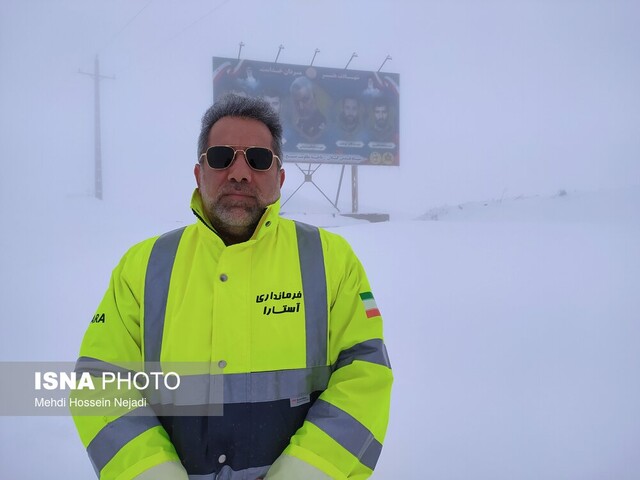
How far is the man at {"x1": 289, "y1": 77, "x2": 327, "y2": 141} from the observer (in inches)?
188

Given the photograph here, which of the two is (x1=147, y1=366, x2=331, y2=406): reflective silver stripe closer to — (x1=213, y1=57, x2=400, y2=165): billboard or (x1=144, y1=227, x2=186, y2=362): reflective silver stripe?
(x1=144, y1=227, x2=186, y2=362): reflective silver stripe

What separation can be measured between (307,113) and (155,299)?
4297 millimetres

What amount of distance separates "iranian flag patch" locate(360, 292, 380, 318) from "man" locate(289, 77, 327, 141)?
414 cm

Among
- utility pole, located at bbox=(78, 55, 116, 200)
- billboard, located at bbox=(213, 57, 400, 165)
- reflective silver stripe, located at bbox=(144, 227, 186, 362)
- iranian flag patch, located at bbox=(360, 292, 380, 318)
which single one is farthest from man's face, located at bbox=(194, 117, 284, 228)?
billboard, located at bbox=(213, 57, 400, 165)

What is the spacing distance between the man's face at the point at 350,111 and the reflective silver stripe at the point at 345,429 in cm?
462

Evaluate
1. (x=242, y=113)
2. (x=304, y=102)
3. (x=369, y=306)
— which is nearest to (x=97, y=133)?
(x=304, y=102)

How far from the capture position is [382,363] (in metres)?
1.00

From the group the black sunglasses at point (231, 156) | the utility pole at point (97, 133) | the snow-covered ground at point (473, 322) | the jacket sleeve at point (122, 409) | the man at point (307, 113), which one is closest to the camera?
the jacket sleeve at point (122, 409)

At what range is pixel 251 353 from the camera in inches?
39.3

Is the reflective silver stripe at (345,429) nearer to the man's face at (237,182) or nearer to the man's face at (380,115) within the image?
the man's face at (237,182)

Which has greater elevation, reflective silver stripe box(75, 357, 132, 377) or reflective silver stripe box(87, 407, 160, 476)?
reflective silver stripe box(75, 357, 132, 377)

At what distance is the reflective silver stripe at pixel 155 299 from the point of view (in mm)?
1015

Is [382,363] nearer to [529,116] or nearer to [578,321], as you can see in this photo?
[578,321]

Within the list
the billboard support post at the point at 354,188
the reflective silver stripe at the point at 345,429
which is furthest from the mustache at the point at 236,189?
the billboard support post at the point at 354,188
